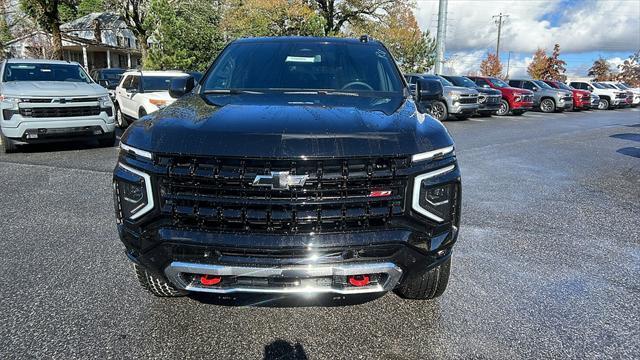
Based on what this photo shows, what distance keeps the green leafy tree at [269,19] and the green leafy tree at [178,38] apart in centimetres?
141

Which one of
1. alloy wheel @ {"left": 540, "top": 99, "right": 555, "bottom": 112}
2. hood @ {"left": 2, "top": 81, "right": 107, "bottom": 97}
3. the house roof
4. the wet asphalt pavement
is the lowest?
the wet asphalt pavement

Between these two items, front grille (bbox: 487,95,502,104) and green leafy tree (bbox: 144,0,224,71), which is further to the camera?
green leafy tree (bbox: 144,0,224,71)

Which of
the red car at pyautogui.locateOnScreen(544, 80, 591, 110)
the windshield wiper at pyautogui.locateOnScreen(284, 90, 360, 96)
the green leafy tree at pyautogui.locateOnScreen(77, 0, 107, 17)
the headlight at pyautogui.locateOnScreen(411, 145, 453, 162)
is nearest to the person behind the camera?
the headlight at pyautogui.locateOnScreen(411, 145, 453, 162)

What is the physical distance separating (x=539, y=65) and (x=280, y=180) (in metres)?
77.0

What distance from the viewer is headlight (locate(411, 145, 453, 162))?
8.07ft

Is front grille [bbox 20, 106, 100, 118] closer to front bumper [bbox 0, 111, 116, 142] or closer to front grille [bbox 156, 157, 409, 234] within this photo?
front bumper [bbox 0, 111, 116, 142]

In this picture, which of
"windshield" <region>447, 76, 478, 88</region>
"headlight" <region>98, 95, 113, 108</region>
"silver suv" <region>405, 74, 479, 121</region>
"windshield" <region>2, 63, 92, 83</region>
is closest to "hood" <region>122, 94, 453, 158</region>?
"headlight" <region>98, 95, 113, 108</region>

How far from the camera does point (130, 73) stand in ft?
40.9

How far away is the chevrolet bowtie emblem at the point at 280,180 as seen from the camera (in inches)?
92.5

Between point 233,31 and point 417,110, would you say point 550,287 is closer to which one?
point 417,110

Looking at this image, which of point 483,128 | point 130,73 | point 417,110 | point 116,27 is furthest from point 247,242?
point 116,27

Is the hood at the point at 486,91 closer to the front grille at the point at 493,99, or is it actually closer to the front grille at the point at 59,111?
the front grille at the point at 493,99

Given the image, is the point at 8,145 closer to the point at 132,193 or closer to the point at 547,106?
the point at 132,193

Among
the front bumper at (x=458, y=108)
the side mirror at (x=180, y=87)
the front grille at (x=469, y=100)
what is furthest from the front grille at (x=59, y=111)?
the front grille at (x=469, y=100)
